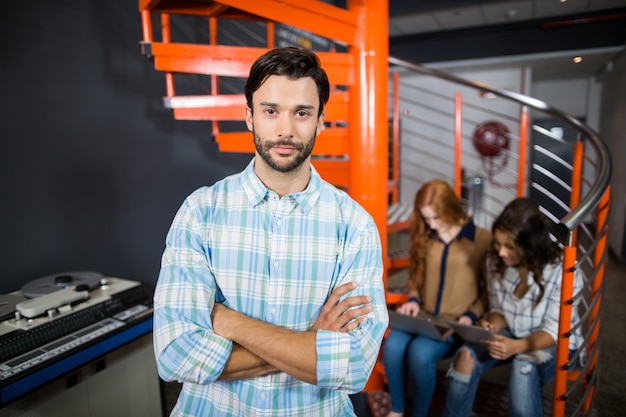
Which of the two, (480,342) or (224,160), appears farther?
(224,160)

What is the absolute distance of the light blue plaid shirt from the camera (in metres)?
0.95

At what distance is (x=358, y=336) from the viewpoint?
92 centimetres

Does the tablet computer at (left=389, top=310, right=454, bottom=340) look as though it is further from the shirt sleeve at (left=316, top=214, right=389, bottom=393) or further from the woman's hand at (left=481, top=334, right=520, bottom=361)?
the shirt sleeve at (left=316, top=214, right=389, bottom=393)

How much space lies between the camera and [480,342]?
172 centimetres

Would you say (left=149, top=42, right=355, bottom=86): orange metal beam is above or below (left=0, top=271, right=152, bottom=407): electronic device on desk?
above

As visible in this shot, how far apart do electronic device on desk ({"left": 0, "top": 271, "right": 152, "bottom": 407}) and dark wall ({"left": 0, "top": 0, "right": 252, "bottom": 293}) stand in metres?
0.31

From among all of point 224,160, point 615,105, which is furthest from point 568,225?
point 615,105

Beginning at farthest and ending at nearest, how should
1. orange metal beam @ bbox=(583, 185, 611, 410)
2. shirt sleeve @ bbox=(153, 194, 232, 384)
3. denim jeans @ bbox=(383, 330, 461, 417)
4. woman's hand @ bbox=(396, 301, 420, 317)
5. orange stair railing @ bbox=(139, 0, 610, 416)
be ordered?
woman's hand @ bbox=(396, 301, 420, 317), denim jeans @ bbox=(383, 330, 461, 417), orange metal beam @ bbox=(583, 185, 611, 410), orange stair railing @ bbox=(139, 0, 610, 416), shirt sleeve @ bbox=(153, 194, 232, 384)

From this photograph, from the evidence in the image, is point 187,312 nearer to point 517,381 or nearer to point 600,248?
point 517,381

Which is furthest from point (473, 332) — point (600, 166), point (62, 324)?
point (62, 324)

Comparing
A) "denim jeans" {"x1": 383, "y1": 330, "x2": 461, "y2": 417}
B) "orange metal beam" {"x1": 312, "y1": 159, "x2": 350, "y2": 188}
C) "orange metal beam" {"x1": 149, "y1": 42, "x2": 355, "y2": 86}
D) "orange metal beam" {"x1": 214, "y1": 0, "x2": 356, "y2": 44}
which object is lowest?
"denim jeans" {"x1": 383, "y1": 330, "x2": 461, "y2": 417}

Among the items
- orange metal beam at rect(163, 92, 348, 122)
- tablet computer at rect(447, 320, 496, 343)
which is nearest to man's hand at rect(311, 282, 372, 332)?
tablet computer at rect(447, 320, 496, 343)

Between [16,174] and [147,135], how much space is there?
2.67ft

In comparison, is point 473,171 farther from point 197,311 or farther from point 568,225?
point 197,311
